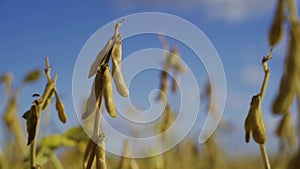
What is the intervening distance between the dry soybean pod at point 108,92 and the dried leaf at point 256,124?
0.21m

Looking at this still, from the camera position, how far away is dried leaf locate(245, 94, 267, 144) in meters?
0.77

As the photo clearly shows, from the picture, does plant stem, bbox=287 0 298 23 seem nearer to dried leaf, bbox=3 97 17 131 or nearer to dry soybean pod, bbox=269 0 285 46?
dry soybean pod, bbox=269 0 285 46

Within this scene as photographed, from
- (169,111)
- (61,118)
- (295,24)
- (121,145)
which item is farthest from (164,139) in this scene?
(295,24)

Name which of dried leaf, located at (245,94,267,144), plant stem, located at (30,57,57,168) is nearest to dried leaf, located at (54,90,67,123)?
plant stem, located at (30,57,57,168)

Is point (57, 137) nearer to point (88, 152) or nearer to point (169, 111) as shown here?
point (169, 111)

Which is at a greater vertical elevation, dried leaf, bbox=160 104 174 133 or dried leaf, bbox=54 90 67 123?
dried leaf, bbox=160 104 174 133

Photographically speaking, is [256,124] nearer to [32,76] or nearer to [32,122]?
[32,122]

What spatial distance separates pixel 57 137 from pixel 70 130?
45 millimetres

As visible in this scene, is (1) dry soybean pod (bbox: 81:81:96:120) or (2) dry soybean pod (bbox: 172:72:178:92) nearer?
(1) dry soybean pod (bbox: 81:81:96:120)

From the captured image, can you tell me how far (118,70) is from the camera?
0.79 m

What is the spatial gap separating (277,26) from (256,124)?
0.55ft

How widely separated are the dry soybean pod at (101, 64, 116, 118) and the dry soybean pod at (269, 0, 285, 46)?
248 mm

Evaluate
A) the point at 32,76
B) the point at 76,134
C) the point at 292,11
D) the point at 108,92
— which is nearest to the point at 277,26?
the point at 292,11

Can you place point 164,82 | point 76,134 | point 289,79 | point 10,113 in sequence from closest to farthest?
point 289,79
point 76,134
point 164,82
point 10,113
